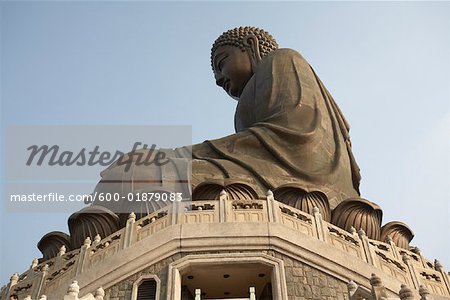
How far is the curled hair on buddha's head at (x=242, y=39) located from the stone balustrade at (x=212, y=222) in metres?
9.91

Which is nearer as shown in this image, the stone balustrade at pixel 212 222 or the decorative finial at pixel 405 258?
the stone balustrade at pixel 212 222

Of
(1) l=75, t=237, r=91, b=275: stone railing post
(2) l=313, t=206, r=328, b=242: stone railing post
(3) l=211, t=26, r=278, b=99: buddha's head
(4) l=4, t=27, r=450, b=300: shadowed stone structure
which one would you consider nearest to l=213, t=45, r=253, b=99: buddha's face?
(3) l=211, t=26, r=278, b=99: buddha's head

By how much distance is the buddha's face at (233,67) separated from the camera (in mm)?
16656

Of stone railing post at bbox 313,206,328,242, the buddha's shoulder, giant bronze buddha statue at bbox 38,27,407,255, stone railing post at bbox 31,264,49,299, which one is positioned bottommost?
stone railing post at bbox 31,264,49,299

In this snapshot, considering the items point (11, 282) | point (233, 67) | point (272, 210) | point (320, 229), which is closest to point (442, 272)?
point (320, 229)

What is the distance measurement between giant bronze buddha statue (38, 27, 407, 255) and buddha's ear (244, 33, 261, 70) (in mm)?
30

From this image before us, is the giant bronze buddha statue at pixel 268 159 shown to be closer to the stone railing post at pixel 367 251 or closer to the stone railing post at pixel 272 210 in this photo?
the stone railing post at pixel 272 210

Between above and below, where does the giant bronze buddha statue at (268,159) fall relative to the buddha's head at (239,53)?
below

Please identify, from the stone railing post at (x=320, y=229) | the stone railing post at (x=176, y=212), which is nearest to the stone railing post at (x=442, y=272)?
the stone railing post at (x=320, y=229)

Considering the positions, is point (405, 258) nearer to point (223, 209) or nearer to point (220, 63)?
point (223, 209)

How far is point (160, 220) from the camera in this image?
7.37 meters

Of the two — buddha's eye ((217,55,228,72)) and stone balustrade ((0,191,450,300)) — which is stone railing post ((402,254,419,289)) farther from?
buddha's eye ((217,55,228,72))

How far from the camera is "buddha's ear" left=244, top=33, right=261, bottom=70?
1656 cm

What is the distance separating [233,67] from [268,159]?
18.8ft
